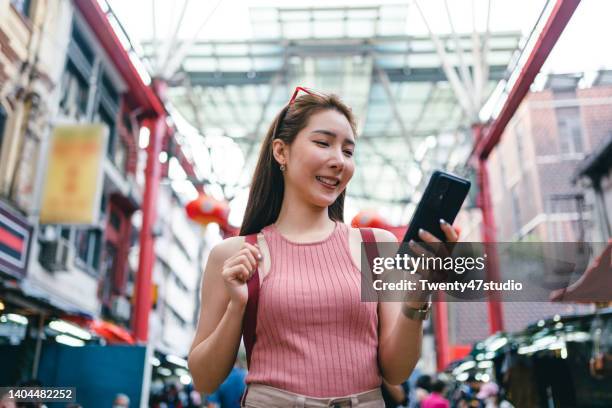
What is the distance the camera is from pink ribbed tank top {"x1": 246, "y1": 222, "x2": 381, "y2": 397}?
122 centimetres

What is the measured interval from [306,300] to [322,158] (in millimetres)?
345

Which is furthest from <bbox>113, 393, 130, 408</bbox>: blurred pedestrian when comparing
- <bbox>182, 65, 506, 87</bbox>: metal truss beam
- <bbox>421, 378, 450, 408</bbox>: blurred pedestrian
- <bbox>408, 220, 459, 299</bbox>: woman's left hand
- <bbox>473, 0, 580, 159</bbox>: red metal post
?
<bbox>182, 65, 506, 87</bbox>: metal truss beam

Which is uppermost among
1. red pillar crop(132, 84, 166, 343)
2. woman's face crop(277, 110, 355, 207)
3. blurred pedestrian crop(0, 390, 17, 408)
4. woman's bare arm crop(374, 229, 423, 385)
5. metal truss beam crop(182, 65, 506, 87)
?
metal truss beam crop(182, 65, 506, 87)

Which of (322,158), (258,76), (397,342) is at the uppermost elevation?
(258,76)

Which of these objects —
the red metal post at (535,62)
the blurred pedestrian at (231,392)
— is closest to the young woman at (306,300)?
the blurred pedestrian at (231,392)

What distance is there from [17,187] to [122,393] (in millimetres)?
4505

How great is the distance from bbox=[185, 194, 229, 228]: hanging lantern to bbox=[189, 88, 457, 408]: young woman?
8.59m

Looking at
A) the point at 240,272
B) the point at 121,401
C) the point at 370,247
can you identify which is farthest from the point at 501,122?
the point at 240,272

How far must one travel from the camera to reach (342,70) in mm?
17375

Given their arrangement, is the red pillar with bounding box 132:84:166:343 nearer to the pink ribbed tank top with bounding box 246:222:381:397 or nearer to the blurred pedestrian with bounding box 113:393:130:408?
the blurred pedestrian with bounding box 113:393:130:408

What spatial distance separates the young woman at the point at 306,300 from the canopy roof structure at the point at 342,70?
10.7m

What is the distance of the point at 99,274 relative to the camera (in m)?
15.1

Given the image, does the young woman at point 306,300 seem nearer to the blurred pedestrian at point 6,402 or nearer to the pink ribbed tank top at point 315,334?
the pink ribbed tank top at point 315,334

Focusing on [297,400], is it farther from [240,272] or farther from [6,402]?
[6,402]
